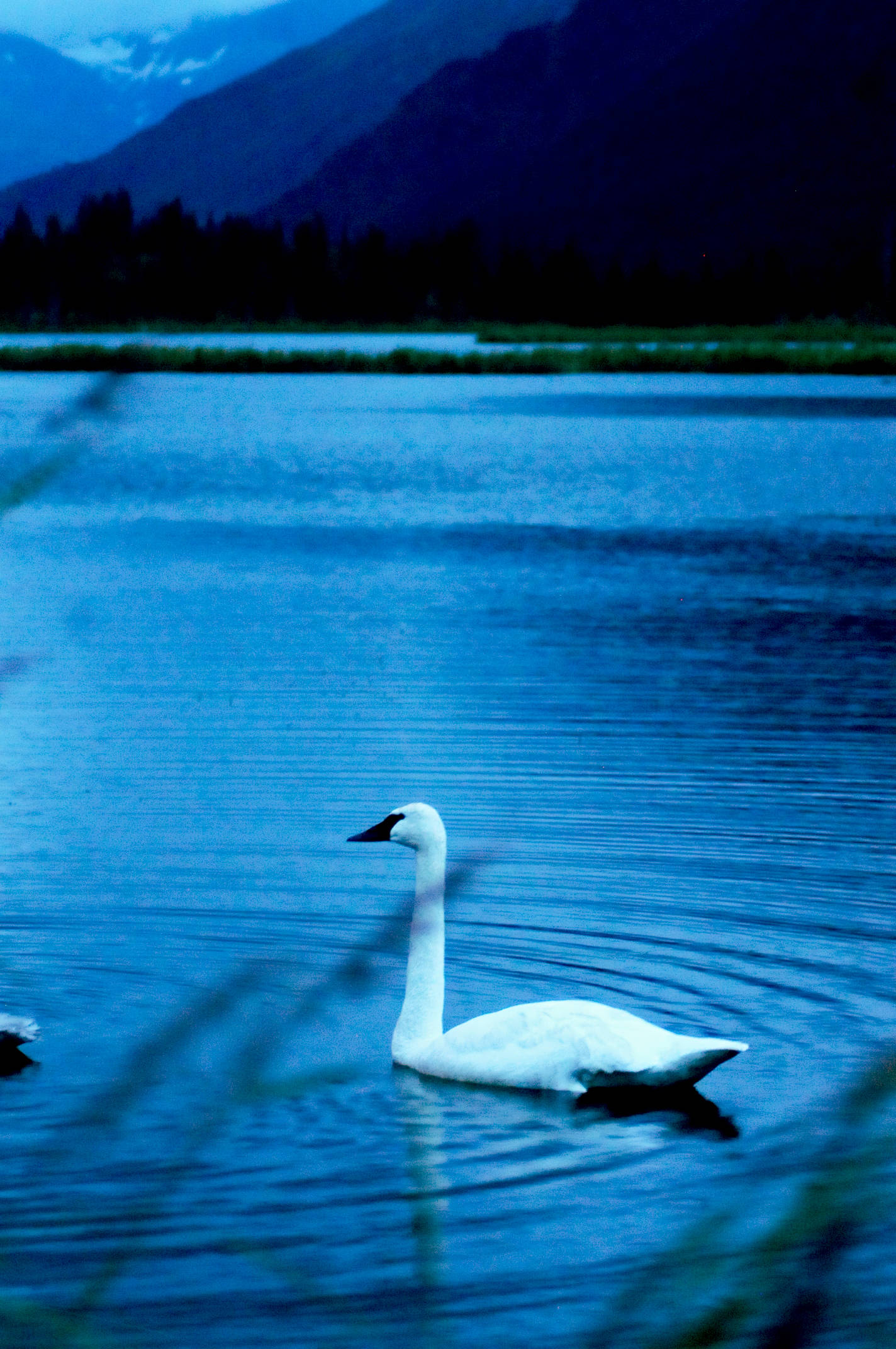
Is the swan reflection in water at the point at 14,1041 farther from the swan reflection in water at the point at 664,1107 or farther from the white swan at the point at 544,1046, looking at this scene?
the swan reflection in water at the point at 664,1107

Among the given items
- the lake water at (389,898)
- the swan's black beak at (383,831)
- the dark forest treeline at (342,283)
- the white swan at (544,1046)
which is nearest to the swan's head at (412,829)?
the swan's black beak at (383,831)

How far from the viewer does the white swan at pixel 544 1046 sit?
20.5 ft

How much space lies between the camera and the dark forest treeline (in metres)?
145

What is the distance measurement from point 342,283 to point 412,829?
155 metres

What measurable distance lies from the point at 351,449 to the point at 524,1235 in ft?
136

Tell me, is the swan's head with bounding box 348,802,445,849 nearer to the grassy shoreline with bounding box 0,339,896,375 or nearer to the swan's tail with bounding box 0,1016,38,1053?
the swan's tail with bounding box 0,1016,38,1053

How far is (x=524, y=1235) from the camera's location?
5.46 meters

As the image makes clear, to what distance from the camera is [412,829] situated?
7.12m

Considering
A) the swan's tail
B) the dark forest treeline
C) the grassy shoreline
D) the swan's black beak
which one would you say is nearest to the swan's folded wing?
the swan's black beak

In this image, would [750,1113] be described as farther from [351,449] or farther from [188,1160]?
[351,449]

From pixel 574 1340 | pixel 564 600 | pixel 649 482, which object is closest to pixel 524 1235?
pixel 574 1340

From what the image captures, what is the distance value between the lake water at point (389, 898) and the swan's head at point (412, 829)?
605 mm

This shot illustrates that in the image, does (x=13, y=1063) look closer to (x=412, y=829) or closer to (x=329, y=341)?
(x=412, y=829)

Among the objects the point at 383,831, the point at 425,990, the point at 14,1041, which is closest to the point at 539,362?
the point at 383,831
